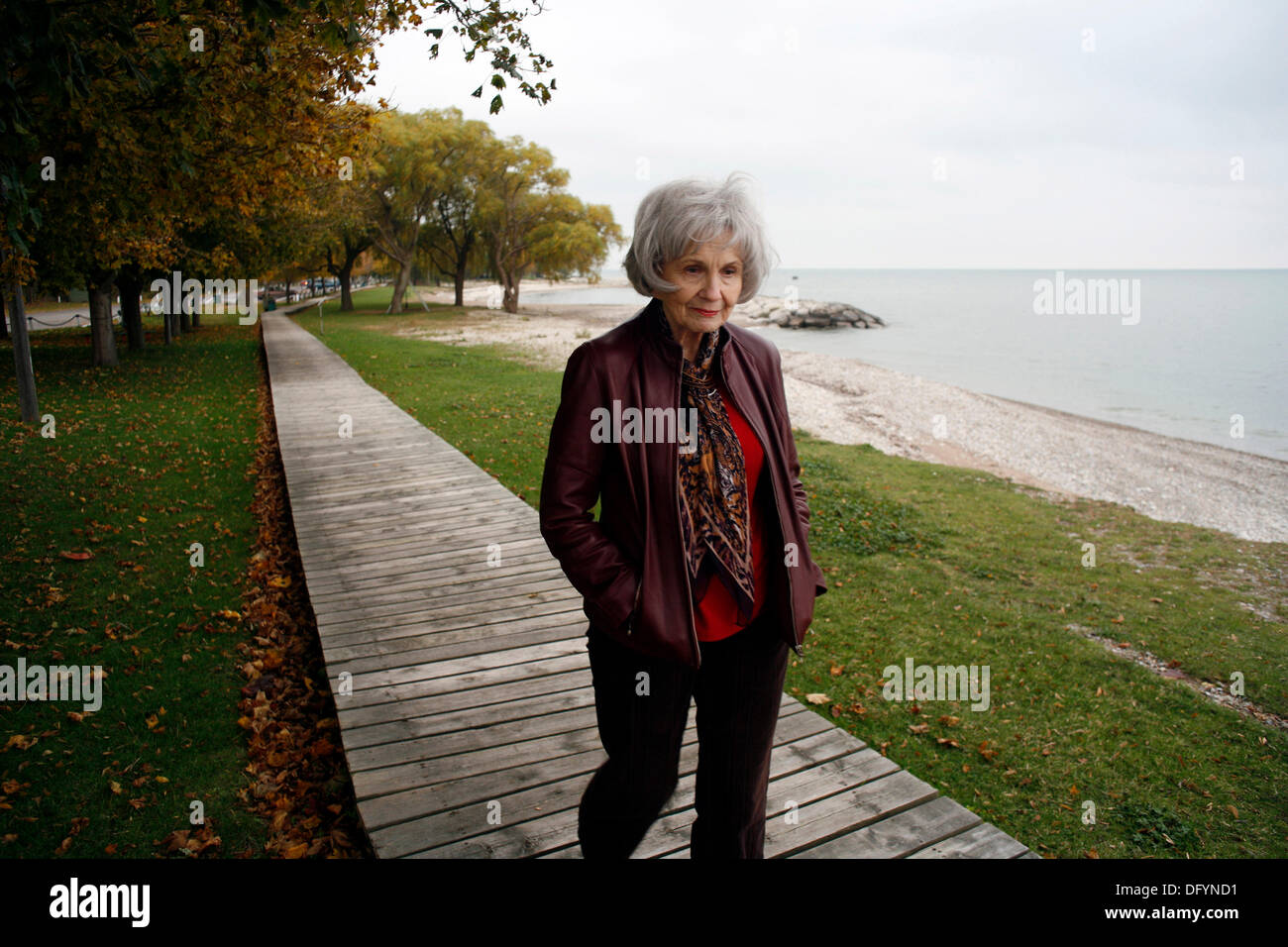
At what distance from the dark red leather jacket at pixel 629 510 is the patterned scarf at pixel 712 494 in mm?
60

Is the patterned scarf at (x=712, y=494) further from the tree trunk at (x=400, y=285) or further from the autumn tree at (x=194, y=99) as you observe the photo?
the tree trunk at (x=400, y=285)

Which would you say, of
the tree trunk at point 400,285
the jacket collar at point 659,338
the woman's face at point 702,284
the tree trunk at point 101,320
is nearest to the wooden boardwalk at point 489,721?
the jacket collar at point 659,338

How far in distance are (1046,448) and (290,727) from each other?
19.1 m

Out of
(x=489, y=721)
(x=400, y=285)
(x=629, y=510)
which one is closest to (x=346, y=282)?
(x=400, y=285)

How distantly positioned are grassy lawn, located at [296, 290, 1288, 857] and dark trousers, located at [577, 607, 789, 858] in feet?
8.65

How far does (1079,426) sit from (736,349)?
24197 millimetres

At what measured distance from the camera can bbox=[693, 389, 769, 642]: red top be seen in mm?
2252

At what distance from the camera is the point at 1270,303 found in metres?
86.8

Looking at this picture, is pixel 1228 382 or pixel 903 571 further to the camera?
pixel 1228 382

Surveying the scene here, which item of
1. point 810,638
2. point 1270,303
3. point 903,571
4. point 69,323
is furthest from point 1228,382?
point 1270,303

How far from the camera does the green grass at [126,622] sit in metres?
3.80

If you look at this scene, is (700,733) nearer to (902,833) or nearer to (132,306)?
(902,833)
